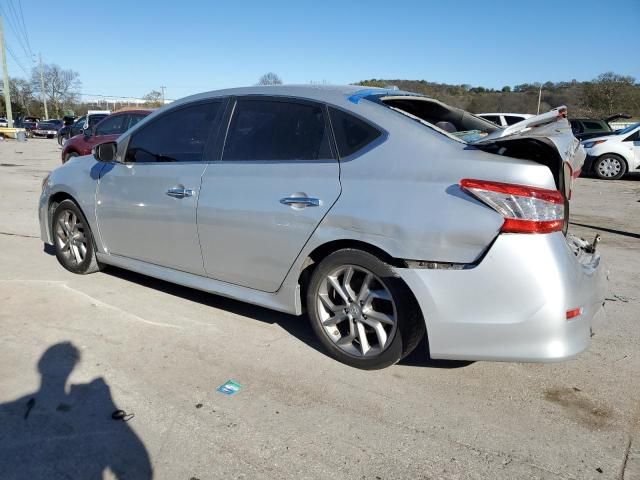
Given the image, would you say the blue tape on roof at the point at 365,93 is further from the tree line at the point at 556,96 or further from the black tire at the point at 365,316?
the tree line at the point at 556,96

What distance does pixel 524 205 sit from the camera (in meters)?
2.56

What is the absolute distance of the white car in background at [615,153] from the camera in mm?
13875

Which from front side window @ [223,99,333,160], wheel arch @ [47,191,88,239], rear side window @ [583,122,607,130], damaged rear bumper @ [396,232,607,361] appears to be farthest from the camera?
rear side window @ [583,122,607,130]

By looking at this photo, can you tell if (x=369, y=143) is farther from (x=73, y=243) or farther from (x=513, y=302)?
(x=73, y=243)

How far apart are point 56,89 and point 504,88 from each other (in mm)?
71293

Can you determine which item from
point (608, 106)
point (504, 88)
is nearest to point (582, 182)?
point (608, 106)

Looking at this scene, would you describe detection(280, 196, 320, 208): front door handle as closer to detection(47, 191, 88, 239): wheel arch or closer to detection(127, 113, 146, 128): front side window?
detection(47, 191, 88, 239): wheel arch

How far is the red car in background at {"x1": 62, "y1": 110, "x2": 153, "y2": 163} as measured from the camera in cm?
1265

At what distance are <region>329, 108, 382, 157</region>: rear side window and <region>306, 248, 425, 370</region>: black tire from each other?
624 mm

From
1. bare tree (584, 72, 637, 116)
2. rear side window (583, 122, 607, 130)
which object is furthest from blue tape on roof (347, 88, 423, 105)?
bare tree (584, 72, 637, 116)

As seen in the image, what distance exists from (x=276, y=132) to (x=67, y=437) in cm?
217

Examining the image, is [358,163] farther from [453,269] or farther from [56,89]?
[56,89]

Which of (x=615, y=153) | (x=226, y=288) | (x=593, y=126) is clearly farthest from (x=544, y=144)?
(x=593, y=126)

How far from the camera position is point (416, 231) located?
9.01ft
